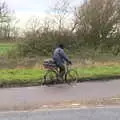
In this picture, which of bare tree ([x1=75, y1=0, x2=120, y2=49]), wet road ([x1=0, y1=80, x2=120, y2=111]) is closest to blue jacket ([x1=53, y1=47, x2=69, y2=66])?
wet road ([x1=0, y1=80, x2=120, y2=111])

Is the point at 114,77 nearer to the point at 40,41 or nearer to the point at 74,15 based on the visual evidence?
the point at 40,41

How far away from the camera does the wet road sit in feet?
43.6

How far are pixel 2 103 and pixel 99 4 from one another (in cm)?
2541

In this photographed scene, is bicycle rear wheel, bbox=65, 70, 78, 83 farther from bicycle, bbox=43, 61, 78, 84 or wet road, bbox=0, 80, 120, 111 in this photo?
wet road, bbox=0, 80, 120, 111

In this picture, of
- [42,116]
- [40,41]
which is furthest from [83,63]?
[42,116]

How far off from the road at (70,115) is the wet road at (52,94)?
4.01 ft

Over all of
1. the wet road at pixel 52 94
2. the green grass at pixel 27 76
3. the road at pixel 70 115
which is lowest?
the wet road at pixel 52 94

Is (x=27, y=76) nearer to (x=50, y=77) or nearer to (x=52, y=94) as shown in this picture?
(x=50, y=77)

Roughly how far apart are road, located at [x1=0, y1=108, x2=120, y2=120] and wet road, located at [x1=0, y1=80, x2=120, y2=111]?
48.1 inches

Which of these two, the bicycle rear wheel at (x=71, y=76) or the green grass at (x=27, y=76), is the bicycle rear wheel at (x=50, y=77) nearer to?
the green grass at (x=27, y=76)

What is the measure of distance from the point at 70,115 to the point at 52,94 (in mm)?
4744

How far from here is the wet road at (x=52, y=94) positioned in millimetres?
13297

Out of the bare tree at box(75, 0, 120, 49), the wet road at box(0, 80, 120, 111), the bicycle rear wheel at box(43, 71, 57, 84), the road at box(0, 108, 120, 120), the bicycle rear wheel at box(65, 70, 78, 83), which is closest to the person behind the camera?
the road at box(0, 108, 120, 120)

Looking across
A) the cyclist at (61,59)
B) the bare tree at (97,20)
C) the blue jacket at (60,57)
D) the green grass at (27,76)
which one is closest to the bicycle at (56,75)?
the cyclist at (61,59)
